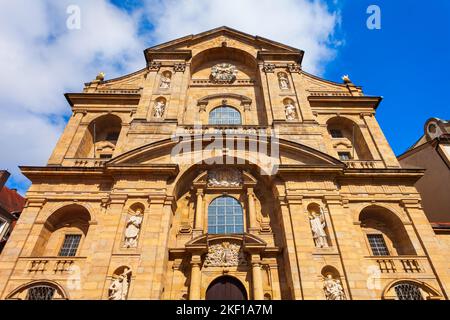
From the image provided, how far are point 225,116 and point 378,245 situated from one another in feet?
37.3

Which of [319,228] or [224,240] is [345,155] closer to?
[319,228]

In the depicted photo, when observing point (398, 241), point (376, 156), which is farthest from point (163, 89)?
point (398, 241)

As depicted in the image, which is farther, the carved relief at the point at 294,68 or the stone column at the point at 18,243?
the carved relief at the point at 294,68

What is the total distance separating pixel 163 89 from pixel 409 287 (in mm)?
17019

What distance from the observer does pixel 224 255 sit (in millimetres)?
13055

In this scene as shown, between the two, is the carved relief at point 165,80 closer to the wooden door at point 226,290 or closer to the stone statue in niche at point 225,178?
the stone statue in niche at point 225,178

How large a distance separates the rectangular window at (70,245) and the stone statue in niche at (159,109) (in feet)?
26.0

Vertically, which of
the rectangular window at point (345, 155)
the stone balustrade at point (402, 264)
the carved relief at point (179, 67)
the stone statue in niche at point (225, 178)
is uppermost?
the carved relief at point (179, 67)

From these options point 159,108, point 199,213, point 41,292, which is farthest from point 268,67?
point 41,292

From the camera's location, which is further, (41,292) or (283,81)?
(283,81)

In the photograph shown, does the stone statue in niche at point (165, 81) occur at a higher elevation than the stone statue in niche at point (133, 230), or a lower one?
higher

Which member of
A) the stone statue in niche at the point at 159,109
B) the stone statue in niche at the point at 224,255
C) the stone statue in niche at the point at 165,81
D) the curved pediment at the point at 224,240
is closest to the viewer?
the curved pediment at the point at 224,240

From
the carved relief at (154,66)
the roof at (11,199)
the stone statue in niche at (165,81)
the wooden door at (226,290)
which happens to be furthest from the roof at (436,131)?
the roof at (11,199)

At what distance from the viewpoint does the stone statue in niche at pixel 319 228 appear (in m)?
12.5
